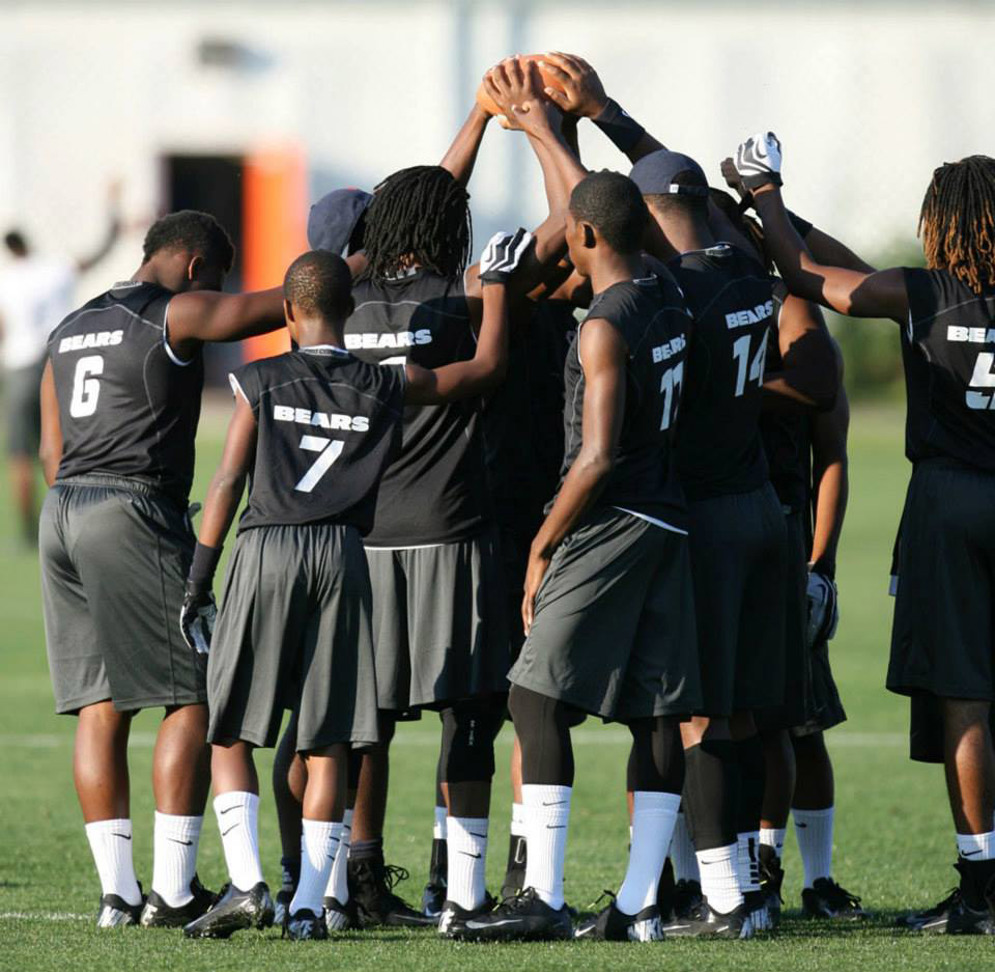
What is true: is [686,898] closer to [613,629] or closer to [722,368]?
[613,629]

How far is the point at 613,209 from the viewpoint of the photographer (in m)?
5.93

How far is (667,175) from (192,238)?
5.28ft

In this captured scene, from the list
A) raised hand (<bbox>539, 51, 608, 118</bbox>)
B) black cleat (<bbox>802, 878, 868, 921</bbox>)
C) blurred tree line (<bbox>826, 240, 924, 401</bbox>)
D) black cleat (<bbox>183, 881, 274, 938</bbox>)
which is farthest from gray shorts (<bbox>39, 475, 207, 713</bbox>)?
blurred tree line (<bbox>826, 240, 924, 401</bbox>)

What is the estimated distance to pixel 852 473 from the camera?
2592 centimetres

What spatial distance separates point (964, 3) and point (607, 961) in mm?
30331

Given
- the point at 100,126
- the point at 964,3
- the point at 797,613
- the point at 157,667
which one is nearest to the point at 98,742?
the point at 157,667

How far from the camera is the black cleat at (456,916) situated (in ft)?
19.8

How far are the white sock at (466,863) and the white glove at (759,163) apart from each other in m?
2.35

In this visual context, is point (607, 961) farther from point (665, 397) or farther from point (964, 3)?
point (964, 3)

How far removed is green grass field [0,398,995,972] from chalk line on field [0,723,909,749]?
0.05 feet

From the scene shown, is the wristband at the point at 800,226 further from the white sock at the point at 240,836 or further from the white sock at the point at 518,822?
the white sock at the point at 240,836

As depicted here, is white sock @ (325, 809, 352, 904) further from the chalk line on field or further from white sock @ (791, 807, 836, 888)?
the chalk line on field

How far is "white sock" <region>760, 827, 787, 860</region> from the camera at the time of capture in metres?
6.84

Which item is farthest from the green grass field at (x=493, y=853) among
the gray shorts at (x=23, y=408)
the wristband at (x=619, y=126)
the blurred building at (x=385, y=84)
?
the blurred building at (x=385, y=84)
